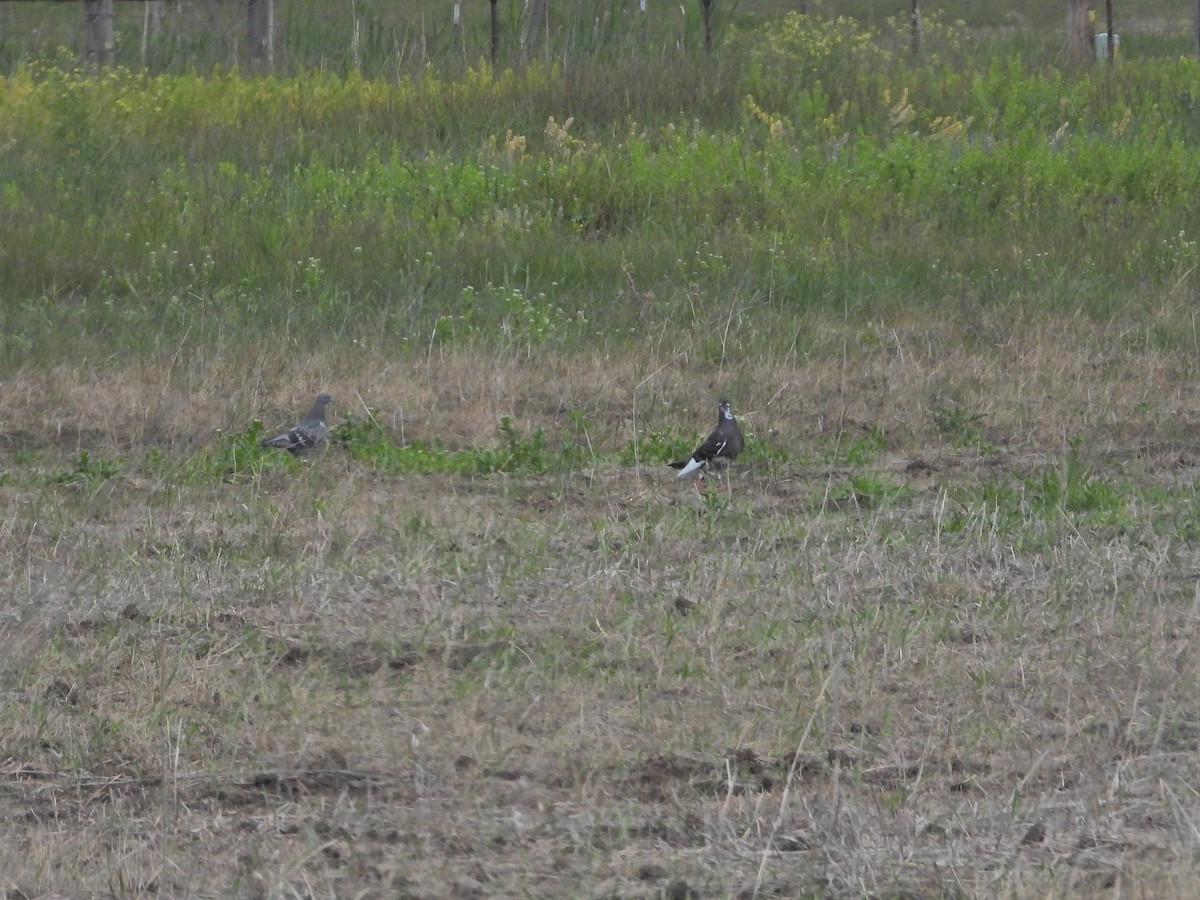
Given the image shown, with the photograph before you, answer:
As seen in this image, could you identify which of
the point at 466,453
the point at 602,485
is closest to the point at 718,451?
the point at 602,485

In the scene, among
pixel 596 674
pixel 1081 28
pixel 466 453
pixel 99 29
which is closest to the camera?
pixel 596 674

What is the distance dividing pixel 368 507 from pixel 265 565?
3.56 ft

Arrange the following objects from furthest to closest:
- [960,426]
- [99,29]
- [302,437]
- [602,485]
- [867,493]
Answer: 1. [99,29]
2. [960,426]
3. [302,437]
4. [602,485]
5. [867,493]

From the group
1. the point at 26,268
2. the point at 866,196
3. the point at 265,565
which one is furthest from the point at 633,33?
the point at 265,565

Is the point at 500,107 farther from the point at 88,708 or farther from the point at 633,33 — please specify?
the point at 88,708

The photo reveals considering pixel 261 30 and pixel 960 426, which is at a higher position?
pixel 261 30

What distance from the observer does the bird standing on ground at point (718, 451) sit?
25.1 feet

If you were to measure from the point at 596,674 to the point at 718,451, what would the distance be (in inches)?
112

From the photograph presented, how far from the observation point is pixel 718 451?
766 cm

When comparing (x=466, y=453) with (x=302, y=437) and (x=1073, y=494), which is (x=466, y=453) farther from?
(x=1073, y=494)

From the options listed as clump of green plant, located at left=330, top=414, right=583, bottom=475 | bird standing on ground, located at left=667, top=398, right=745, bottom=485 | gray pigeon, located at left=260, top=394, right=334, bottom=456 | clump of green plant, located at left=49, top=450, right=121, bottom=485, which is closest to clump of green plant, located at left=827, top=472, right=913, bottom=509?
bird standing on ground, located at left=667, top=398, right=745, bottom=485

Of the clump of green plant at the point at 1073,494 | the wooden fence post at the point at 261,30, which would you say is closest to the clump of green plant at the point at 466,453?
the clump of green plant at the point at 1073,494

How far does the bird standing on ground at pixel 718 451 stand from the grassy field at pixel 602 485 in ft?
0.42

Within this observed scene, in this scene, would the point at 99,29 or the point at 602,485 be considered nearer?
the point at 602,485
